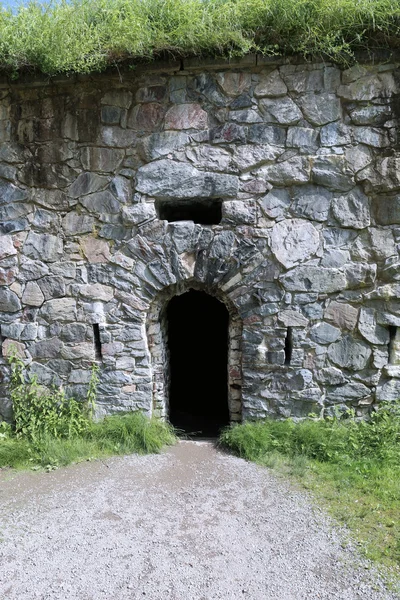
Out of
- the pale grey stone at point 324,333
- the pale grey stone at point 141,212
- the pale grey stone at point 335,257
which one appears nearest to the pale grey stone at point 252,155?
the pale grey stone at point 141,212

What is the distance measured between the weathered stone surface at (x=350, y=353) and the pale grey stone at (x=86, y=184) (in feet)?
9.07

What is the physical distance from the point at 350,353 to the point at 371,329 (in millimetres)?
305

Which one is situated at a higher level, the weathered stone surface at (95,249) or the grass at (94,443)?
the weathered stone surface at (95,249)

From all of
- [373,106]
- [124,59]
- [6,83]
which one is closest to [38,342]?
[6,83]

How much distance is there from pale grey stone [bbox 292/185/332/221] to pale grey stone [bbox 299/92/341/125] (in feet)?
2.01

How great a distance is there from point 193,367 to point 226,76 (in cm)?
481

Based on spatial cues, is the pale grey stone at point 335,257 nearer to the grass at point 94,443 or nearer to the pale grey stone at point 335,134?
the pale grey stone at point 335,134

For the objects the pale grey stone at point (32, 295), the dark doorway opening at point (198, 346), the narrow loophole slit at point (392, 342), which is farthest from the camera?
the dark doorway opening at point (198, 346)

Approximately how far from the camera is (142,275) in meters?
4.46

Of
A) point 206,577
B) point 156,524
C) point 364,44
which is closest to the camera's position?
point 206,577

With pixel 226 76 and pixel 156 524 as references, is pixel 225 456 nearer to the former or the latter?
pixel 156 524

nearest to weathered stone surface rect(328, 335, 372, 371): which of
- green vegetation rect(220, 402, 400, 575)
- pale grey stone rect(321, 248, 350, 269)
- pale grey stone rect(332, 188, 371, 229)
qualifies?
green vegetation rect(220, 402, 400, 575)

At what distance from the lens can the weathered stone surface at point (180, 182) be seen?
4301 millimetres

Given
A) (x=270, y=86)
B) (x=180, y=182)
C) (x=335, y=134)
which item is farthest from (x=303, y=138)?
(x=180, y=182)
